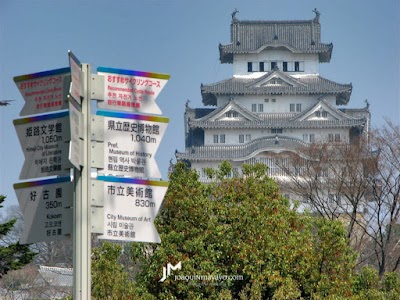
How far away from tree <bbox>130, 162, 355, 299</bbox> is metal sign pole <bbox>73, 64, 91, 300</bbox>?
12881mm

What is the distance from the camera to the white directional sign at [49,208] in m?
6.16

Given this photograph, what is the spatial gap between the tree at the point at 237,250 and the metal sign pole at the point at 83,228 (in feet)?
42.3

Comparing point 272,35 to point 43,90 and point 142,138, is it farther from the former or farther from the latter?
point 43,90

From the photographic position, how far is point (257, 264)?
19.9m

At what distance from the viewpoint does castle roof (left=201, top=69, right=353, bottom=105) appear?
7606cm

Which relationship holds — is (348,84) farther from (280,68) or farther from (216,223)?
(216,223)

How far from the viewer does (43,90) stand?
245 inches

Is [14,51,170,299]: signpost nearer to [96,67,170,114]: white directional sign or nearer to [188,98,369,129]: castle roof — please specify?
[96,67,170,114]: white directional sign

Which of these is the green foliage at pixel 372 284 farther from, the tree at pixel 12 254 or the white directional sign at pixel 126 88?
the white directional sign at pixel 126 88

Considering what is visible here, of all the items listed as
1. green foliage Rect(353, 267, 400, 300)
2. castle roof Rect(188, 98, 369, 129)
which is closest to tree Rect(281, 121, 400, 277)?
green foliage Rect(353, 267, 400, 300)

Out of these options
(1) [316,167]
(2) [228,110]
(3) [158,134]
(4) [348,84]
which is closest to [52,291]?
(1) [316,167]

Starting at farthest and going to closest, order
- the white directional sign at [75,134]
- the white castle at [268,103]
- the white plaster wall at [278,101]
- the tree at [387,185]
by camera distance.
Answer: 1. the white plaster wall at [278,101]
2. the white castle at [268,103]
3. the tree at [387,185]
4. the white directional sign at [75,134]

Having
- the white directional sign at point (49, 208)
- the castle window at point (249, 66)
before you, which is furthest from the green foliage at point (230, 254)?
the castle window at point (249, 66)

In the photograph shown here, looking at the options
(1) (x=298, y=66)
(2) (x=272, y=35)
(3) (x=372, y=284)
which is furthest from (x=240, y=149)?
(3) (x=372, y=284)
